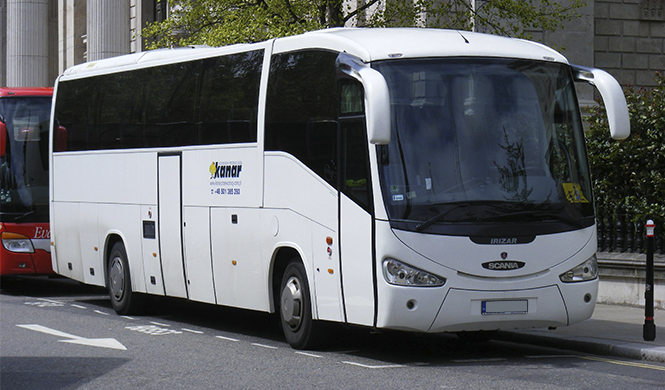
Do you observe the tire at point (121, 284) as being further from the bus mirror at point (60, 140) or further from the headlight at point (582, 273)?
the headlight at point (582, 273)

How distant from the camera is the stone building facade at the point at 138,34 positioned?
25.8 meters

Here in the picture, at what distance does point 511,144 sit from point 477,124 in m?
0.37

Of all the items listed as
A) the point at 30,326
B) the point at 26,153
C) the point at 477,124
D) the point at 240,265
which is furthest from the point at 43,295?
the point at 477,124

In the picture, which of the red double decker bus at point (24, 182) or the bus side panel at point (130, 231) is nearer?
the bus side panel at point (130, 231)

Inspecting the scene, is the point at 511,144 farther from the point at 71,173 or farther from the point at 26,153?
the point at 26,153

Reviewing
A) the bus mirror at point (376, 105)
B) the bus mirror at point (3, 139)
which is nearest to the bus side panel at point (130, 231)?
the bus mirror at point (3, 139)

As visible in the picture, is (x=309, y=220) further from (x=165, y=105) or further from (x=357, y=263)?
(x=165, y=105)

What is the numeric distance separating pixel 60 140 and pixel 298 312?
759 cm

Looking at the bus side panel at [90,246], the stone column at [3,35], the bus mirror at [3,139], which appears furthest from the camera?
the stone column at [3,35]

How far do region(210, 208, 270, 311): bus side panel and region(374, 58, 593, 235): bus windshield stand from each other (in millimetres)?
2525

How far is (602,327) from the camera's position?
1299 cm

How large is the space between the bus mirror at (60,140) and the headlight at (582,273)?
9422mm

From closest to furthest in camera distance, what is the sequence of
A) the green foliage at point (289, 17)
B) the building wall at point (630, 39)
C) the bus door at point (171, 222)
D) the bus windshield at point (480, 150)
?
the bus windshield at point (480, 150) < the bus door at point (171, 222) < the green foliage at point (289, 17) < the building wall at point (630, 39)

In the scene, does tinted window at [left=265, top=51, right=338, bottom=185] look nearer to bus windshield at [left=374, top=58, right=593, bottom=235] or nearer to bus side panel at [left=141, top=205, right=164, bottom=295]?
bus windshield at [left=374, top=58, right=593, bottom=235]
